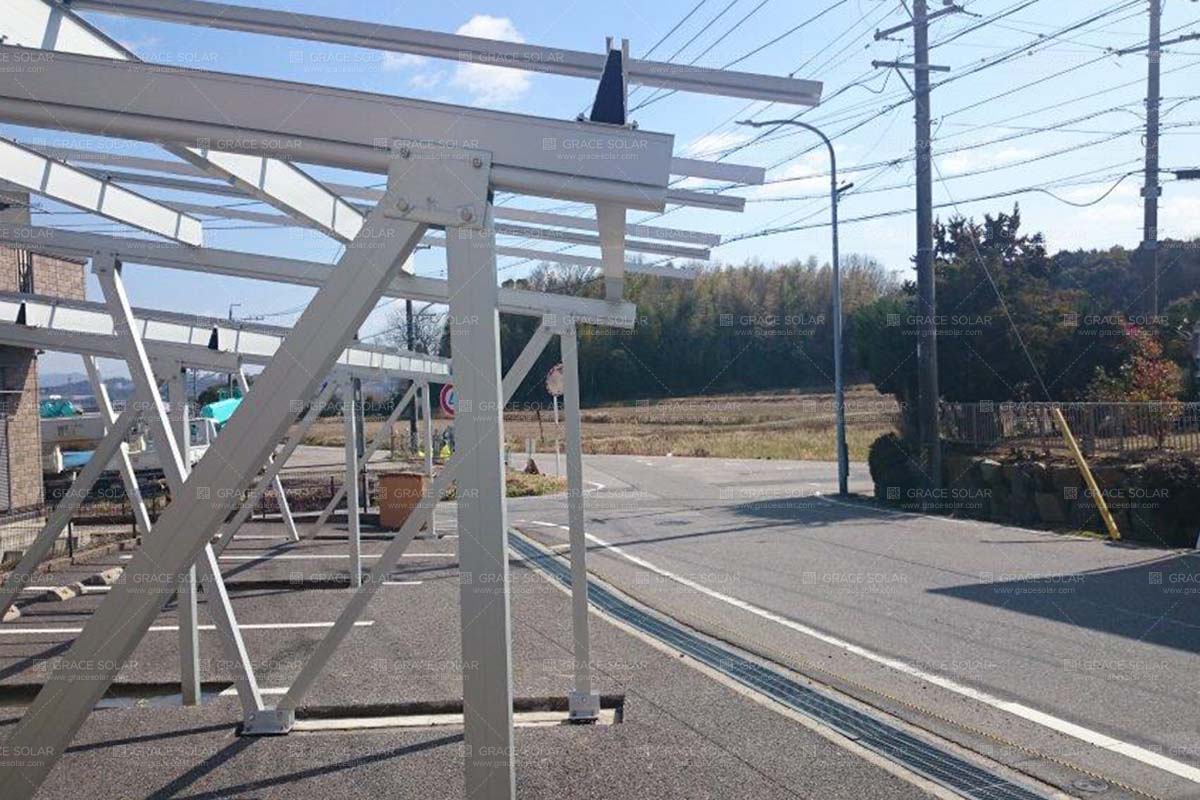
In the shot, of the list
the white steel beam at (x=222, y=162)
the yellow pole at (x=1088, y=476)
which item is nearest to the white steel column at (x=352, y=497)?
the white steel beam at (x=222, y=162)

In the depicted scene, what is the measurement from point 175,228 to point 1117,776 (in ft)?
20.8

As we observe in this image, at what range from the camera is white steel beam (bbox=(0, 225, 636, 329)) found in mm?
7188

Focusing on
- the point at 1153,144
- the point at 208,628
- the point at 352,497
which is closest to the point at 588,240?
the point at 208,628

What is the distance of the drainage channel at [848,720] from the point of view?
6.28 meters

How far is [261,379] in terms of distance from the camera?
406 centimetres

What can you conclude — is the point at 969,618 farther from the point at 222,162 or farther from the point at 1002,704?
the point at 222,162

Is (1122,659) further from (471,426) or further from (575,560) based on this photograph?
(471,426)

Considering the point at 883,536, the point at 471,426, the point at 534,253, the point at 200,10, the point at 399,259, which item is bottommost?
the point at 883,536

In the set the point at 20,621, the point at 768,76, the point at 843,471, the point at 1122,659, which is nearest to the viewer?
the point at 768,76

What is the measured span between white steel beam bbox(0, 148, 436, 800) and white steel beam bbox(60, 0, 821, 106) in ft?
3.70

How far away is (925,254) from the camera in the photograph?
2488 centimetres

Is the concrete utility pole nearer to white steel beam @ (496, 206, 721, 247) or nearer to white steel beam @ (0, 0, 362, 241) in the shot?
white steel beam @ (496, 206, 721, 247)

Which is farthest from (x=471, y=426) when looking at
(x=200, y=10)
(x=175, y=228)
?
(x=175, y=228)

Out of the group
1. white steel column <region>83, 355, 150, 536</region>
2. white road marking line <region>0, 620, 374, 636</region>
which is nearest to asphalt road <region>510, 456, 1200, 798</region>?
white road marking line <region>0, 620, 374, 636</region>
